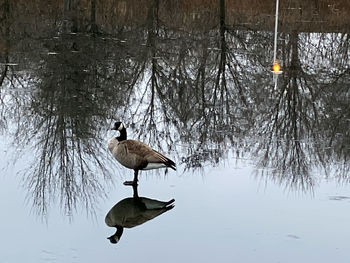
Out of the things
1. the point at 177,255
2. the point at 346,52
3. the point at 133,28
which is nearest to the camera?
the point at 177,255

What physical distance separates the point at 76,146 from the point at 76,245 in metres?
2.59

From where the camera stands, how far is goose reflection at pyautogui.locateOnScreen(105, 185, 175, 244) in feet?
19.7

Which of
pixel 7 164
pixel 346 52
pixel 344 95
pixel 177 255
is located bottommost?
pixel 177 255

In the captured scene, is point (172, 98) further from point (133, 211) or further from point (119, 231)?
point (119, 231)

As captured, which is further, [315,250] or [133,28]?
[133,28]

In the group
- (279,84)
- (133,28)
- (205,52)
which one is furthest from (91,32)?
(279,84)

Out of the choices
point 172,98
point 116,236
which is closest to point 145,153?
point 116,236

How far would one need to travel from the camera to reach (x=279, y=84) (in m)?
11.3

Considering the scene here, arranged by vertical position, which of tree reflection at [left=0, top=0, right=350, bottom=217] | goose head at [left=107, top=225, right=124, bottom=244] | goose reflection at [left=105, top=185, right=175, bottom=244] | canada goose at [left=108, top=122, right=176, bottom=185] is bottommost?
goose head at [left=107, top=225, right=124, bottom=244]

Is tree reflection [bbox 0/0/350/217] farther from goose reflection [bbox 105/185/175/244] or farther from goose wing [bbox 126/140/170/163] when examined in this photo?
goose wing [bbox 126/140/170/163]

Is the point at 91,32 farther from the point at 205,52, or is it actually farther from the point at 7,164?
the point at 7,164

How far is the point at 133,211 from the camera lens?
6.27 m

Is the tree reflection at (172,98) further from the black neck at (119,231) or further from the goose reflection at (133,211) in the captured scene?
the black neck at (119,231)

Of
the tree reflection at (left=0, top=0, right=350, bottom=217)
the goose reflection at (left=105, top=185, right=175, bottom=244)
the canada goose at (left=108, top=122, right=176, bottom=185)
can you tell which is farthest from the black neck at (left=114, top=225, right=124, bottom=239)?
the canada goose at (left=108, top=122, right=176, bottom=185)
